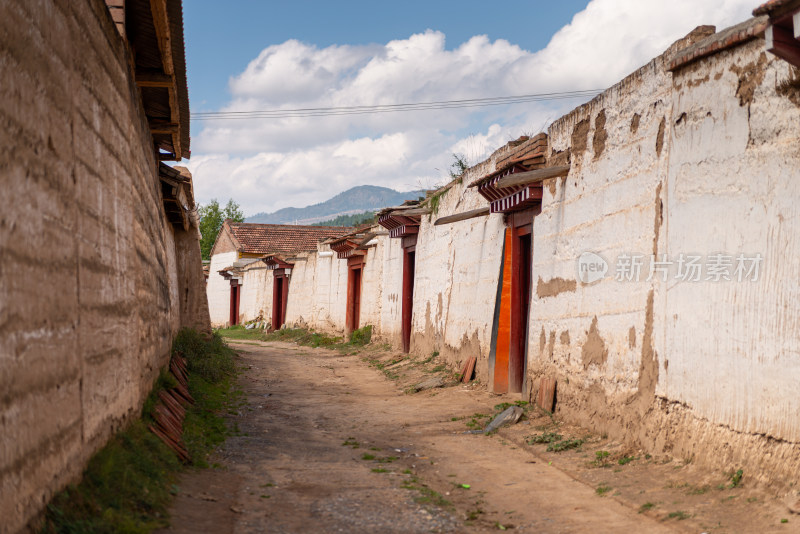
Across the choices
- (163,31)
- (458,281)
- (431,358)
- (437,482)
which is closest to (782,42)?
(437,482)

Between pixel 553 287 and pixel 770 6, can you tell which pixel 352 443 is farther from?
pixel 770 6

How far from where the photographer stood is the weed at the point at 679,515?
4.57 meters

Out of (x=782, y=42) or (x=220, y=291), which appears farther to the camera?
(x=220, y=291)

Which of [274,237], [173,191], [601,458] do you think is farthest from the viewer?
[274,237]

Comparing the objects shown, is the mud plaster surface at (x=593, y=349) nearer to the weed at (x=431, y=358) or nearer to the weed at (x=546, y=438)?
the weed at (x=546, y=438)

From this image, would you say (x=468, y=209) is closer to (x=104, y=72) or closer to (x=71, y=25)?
(x=104, y=72)

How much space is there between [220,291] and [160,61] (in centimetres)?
3105

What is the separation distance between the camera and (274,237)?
37312mm

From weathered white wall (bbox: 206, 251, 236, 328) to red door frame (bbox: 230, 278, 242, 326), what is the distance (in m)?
0.34

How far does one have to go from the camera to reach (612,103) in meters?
7.22

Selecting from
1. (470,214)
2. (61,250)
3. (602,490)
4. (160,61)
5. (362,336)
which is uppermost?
(160,61)

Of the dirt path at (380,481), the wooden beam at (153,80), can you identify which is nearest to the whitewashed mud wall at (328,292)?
the dirt path at (380,481)

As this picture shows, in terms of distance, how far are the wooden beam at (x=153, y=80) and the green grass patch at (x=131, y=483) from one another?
272cm

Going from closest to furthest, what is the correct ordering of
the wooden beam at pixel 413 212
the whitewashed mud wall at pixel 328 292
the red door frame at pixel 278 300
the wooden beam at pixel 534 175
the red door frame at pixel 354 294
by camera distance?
the wooden beam at pixel 534 175 < the wooden beam at pixel 413 212 < the whitewashed mud wall at pixel 328 292 < the red door frame at pixel 354 294 < the red door frame at pixel 278 300
